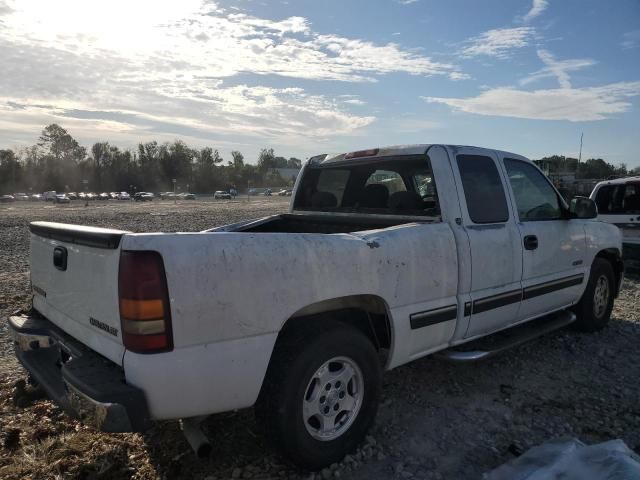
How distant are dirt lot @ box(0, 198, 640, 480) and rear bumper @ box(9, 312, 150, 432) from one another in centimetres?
58

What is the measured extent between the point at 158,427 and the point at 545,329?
341 centimetres

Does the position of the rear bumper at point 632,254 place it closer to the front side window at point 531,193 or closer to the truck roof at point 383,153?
the front side window at point 531,193

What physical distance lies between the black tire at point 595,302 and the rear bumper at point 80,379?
15.7 feet

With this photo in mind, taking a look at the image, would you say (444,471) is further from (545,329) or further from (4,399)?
(4,399)

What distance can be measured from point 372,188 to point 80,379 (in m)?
3.01

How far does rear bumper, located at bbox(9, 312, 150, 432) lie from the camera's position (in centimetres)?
219

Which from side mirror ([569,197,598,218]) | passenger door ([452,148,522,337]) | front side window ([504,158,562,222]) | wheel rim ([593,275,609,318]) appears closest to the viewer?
passenger door ([452,148,522,337])

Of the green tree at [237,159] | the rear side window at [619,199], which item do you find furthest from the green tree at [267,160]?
the rear side window at [619,199]

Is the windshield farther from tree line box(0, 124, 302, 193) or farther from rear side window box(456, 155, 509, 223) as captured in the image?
tree line box(0, 124, 302, 193)

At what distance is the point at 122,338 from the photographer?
90.7 inches

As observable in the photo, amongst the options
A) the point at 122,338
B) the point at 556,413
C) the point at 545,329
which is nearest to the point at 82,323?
the point at 122,338

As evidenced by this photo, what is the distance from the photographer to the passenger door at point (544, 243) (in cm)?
421

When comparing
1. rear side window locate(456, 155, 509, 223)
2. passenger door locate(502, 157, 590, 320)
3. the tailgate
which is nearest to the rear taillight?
the tailgate

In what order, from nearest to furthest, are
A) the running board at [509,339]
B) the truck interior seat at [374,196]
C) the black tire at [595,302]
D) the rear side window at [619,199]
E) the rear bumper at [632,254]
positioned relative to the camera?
the running board at [509,339] → the truck interior seat at [374,196] → the black tire at [595,302] → the rear bumper at [632,254] → the rear side window at [619,199]
